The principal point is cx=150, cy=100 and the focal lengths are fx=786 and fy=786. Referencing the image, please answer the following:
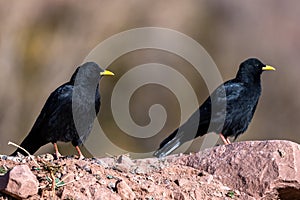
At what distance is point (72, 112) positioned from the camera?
10070 mm

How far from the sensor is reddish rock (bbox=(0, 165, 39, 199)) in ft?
20.6

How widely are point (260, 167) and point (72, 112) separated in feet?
10.5

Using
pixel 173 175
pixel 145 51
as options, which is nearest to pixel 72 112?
pixel 173 175

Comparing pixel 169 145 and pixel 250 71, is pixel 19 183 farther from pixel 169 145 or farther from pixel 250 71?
pixel 250 71

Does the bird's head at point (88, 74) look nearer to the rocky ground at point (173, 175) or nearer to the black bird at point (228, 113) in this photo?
the black bird at point (228, 113)

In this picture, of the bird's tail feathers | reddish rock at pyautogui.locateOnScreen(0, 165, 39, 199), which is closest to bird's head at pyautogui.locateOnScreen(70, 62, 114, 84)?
the bird's tail feathers

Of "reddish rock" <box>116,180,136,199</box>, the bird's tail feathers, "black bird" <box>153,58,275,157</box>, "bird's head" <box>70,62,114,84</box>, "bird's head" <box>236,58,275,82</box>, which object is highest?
"bird's head" <box>236,58,275,82</box>

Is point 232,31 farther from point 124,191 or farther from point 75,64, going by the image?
point 124,191

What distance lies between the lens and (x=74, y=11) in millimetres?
27656

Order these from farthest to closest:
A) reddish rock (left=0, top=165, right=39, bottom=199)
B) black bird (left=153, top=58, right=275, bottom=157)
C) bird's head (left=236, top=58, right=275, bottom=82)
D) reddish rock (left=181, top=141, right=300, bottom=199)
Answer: bird's head (left=236, top=58, right=275, bottom=82) < black bird (left=153, top=58, right=275, bottom=157) < reddish rock (left=181, top=141, right=300, bottom=199) < reddish rock (left=0, top=165, right=39, bottom=199)

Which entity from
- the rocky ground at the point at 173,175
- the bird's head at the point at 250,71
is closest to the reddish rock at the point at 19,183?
the rocky ground at the point at 173,175

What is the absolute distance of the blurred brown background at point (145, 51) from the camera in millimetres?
22453

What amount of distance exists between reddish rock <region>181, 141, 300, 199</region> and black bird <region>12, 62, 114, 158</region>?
96.2 inches

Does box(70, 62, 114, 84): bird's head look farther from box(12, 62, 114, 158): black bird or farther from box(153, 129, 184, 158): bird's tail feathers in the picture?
box(153, 129, 184, 158): bird's tail feathers
